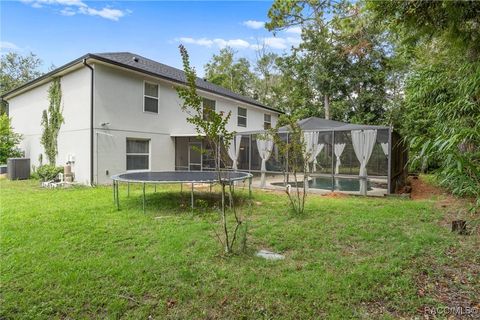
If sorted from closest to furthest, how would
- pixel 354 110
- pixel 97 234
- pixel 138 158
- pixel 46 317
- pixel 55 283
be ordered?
pixel 46 317
pixel 55 283
pixel 97 234
pixel 138 158
pixel 354 110

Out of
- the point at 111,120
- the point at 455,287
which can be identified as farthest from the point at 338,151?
the point at 111,120

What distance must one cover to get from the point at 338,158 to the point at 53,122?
1120 cm

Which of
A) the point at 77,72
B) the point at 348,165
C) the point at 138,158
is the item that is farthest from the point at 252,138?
the point at 77,72

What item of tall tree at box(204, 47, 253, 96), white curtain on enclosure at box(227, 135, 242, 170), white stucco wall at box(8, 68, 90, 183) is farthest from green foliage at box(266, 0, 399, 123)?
white stucco wall at box(8, 68, 90, 183)

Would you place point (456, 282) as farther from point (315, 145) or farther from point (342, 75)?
point (342, 75)

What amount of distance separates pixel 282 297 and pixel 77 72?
11.0 m

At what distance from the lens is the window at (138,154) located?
1113cm

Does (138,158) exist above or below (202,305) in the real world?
above

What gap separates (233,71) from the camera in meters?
29.8

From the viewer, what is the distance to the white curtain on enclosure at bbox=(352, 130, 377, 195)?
8.73m

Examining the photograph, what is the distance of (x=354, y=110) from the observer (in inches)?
834

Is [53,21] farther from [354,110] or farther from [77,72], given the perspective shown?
[354,110]

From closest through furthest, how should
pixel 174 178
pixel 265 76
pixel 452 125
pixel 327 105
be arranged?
pixel 452 125 → pixel 174 178 → pixel 327 105 → pixel 265 76

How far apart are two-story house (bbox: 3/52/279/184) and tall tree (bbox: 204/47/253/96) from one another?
53.2 ft
